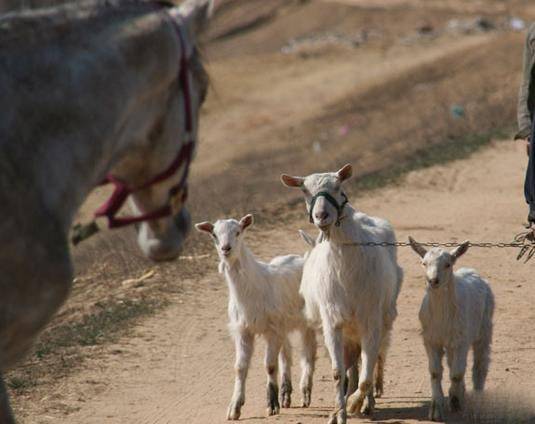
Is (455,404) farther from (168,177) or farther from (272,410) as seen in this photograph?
(168,177)

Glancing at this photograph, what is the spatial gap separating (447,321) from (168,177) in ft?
20.5

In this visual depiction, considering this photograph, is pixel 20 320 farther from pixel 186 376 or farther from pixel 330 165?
pixel 330 165

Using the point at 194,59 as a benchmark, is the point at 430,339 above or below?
below

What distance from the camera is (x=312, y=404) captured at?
1130 centimetres

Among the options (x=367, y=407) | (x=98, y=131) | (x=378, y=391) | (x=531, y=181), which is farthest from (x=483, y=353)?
(x=98, y=131)

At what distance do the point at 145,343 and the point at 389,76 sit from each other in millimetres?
23383

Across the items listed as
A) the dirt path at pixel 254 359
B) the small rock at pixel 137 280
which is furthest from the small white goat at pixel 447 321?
the small rock at pixel 137 280

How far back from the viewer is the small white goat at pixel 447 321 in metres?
10.5

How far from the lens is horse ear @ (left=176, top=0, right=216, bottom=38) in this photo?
4777 millimetres

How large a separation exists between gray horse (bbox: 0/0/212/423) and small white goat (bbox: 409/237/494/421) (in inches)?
237

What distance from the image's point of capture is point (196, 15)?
15.7 feet

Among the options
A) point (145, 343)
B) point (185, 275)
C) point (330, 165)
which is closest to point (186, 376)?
point (145, 343)

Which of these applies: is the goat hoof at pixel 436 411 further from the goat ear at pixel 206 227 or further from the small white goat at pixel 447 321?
the goat ear at pixel 206 227

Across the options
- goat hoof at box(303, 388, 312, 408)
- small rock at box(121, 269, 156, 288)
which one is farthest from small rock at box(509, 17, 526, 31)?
goat hoof at box(303, 388, 312, 408)
